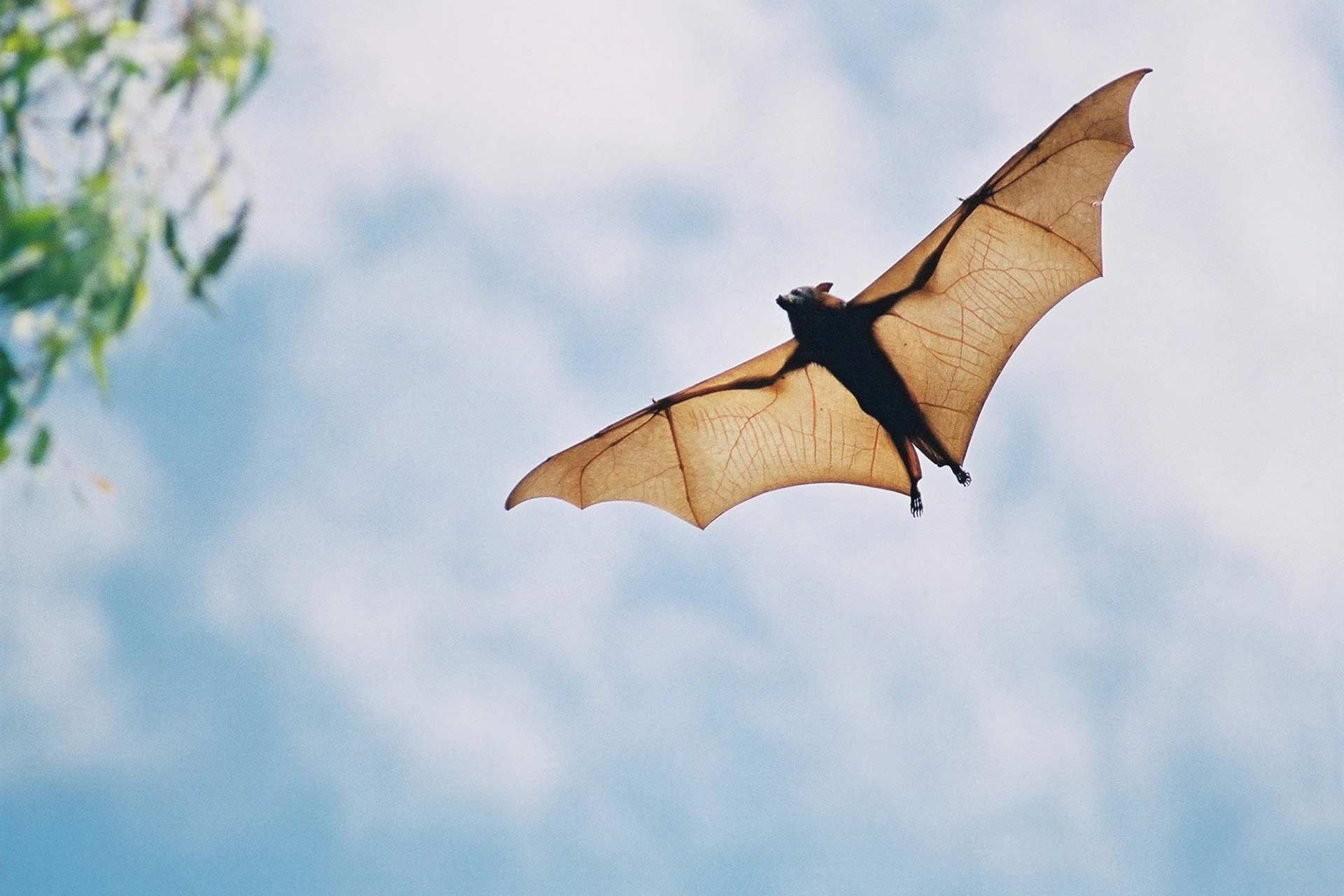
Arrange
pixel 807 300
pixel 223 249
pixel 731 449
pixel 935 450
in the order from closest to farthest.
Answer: pixel 223 249 < pixel 807 300 < pixel 935 450 < pixel 731 449

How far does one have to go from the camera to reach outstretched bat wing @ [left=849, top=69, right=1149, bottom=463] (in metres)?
9.56

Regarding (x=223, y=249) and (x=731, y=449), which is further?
(x=731, y=449)

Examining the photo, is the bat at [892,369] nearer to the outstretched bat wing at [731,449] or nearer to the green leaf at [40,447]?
the outstretched bat wing at [731,449]

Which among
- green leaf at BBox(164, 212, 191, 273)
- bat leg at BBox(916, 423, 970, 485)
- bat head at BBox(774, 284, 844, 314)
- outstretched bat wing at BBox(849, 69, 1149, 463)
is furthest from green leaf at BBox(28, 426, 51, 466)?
bat leg at BBox(916, 423, 970, 485)

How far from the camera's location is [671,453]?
1109 centimetres

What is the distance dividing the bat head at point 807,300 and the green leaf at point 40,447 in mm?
7174

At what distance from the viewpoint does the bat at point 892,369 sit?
977cm

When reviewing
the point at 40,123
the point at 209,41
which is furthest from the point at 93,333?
the point at 209,41

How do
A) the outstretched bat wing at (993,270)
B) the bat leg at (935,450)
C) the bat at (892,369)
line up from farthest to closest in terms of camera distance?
1. the bat leg at (935,450)
2. the bat at (892,369)
3. the outstretched bat wing at (993,270)

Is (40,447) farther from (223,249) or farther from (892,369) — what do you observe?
(892,369)

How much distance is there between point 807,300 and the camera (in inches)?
380

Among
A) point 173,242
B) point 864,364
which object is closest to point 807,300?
point 864,364

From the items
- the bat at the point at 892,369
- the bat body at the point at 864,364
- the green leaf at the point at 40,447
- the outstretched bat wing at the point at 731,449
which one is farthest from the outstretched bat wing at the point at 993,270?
the green leaf at the point at 40,447

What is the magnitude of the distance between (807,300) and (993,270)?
1.89 m
